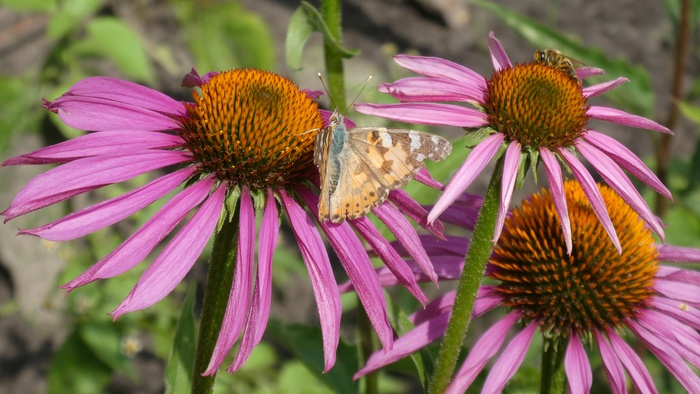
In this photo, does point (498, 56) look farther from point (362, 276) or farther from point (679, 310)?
point (679, 310)

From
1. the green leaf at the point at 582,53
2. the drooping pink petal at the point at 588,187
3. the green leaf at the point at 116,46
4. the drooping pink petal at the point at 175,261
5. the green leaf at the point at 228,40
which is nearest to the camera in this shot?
the drooping pink petal at the point at 175,261

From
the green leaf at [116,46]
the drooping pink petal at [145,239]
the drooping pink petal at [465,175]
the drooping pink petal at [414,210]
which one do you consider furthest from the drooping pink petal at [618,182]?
the green leaf at [116,46]

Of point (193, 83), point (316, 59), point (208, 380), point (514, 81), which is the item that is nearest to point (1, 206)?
point (316, 59)

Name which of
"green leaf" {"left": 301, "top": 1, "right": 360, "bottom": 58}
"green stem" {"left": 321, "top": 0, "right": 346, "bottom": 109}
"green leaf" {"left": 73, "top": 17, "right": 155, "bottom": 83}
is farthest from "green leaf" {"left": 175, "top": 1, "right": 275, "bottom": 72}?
"green leaf" {"left": 301, "top": 1, "right": 360, "bottom": 58}

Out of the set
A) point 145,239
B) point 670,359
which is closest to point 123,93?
point 145,239

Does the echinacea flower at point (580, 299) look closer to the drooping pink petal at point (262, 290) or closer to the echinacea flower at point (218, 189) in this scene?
the echinacea flower at point (218, 189)

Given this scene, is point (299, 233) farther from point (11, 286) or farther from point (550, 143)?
point (11, 286)
